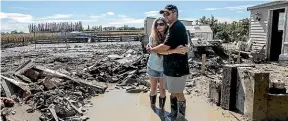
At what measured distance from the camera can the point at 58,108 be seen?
5297 mm

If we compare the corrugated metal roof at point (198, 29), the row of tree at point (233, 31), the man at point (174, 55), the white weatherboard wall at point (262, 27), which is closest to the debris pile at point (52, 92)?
the man at point (174, 55)

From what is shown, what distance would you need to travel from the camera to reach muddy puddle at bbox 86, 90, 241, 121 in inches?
207

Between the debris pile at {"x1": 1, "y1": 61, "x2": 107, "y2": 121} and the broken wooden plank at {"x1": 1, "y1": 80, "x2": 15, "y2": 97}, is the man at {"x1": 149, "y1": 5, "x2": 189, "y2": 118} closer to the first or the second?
the debris pile at {"x1": 1, "y1": 61, "x2": 107, "y2": 121}

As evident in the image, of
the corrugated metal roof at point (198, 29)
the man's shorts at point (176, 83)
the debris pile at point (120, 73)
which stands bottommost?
the debris pile at point (120, 73)

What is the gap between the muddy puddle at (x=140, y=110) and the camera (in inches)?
207

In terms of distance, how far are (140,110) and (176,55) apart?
6.51ft

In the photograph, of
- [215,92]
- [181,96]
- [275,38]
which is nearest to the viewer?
[181,96]

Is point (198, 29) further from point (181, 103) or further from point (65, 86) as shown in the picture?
point (181, 103)

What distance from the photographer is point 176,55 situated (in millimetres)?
4254

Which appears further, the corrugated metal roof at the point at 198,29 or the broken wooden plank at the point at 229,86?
the corrugated metal roof at the point at 198,29

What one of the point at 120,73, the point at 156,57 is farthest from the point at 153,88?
the point at 120,73

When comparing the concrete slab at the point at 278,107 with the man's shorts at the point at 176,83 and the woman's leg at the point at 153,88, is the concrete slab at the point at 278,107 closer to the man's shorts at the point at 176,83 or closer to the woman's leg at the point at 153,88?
the man's shorts at the point at 176,83

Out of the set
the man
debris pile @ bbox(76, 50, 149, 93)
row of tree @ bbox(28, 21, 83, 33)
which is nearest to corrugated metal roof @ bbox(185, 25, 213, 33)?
debris pile @ bbox(76, 50, 149, 93)

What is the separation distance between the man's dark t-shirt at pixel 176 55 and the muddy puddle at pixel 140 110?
3.71 ft
